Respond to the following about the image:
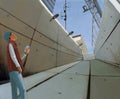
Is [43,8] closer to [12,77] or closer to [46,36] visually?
[46,36]

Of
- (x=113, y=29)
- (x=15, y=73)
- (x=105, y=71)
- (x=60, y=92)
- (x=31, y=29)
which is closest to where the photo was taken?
(x=15, y=73)

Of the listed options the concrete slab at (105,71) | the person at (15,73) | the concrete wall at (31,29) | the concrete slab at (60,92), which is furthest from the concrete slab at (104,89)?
the concrete wall at (31,29)

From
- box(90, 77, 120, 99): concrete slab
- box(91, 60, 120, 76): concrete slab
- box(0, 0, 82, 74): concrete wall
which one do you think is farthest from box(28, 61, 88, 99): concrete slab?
box(0, 0, 82, 74): concrete wall

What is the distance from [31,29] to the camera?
8.27 metres

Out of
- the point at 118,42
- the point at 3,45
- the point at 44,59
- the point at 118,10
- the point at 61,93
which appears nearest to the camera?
the point at 61,93

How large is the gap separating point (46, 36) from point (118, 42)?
3115 mm

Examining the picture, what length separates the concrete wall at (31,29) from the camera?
21.6 ft

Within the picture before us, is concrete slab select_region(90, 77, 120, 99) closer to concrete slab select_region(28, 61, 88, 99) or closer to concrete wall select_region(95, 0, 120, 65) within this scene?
concrete slab select_region(28, 61, 88, 99)

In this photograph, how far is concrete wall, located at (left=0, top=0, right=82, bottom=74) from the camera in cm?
659

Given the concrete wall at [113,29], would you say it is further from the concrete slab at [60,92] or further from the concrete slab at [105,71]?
the concrete slab at [60,92]

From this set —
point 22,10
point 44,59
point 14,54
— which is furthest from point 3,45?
point 44,59

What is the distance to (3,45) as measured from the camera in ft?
21.2

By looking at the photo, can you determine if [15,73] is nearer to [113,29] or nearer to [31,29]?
[31,29]

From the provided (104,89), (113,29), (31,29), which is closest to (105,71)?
(113,29)
